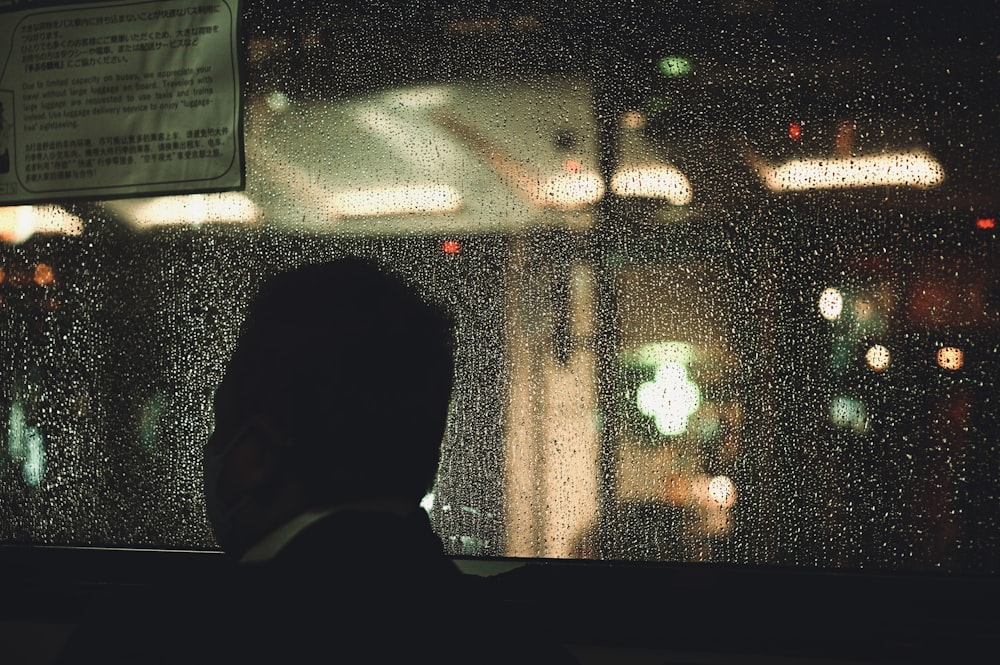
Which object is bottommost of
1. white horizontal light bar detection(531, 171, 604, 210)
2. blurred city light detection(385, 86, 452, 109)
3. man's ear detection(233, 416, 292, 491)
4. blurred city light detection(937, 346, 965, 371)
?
man's ear detection(233, 416, 292, 491)

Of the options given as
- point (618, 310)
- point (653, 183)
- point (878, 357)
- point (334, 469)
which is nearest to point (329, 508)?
point (334, 469)

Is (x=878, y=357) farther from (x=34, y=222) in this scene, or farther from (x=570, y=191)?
(x=34, y=222)

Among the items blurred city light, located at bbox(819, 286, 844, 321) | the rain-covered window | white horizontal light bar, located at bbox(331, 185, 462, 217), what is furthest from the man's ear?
blurred city light, located at bbox(819, 286, 844, 321)

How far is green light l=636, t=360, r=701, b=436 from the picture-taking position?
1091 millimetres

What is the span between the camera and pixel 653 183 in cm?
112

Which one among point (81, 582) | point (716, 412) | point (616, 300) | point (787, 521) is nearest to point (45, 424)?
point (81, 582)


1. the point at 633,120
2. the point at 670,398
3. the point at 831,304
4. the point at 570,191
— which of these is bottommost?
the point at 670,398

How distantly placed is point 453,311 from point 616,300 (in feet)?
0.84

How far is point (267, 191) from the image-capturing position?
1.24 metres

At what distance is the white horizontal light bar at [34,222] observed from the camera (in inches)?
51.0

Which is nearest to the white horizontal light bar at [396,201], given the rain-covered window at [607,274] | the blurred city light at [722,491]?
the rain-covered window at [607,274]

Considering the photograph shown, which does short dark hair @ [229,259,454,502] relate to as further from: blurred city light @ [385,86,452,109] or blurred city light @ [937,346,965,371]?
blurred city light @ [937,346,965,371]

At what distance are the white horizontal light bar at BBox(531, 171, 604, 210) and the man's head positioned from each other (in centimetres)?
38

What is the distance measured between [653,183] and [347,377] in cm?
59
